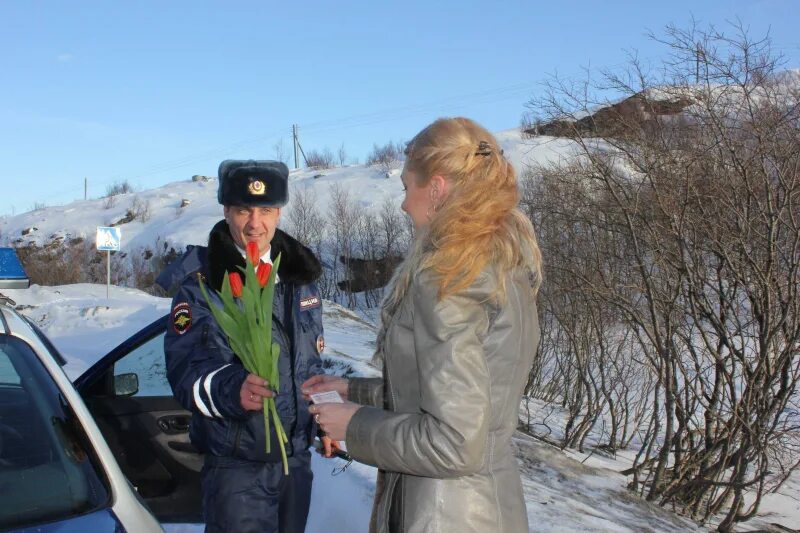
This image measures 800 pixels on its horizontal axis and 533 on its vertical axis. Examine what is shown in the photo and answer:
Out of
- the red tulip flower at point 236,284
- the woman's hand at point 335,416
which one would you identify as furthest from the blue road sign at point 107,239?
the woman's hand at point 335,416

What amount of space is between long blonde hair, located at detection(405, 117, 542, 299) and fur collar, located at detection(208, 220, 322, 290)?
95cm

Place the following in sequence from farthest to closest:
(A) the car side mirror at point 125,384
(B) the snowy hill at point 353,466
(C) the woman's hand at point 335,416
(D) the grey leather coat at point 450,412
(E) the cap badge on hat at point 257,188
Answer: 1. (B) the snowy hill at point 353,466
2. (A) the car side mirror at point 125,384
3. (E) the cap badge on hat at point 257,188
4. (C) the woman's hand at point 335,416
5. (D) the grey leather coat at point 450,412

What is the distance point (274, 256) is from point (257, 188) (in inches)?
11.4

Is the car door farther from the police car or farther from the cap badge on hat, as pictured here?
the cap badge on hat

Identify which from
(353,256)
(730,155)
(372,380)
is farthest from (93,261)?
(372,380)

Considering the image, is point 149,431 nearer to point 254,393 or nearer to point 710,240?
point 254,393

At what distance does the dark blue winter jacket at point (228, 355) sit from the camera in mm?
2348

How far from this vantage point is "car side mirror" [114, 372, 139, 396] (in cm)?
326

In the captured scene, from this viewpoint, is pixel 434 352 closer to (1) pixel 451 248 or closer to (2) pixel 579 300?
(1) pixel 451 248

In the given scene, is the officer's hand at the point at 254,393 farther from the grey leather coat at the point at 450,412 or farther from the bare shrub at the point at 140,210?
the bare shrub at the point at 140,210

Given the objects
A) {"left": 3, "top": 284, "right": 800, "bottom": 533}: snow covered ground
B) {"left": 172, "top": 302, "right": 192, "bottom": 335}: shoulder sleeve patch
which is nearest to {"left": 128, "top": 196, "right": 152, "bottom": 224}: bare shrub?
{"left": 3, "top": 284, "right": 800, "bottom": 533}: snow covered ground

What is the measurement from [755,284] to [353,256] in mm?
24736

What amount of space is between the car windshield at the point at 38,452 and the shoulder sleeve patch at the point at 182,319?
448 millimetres

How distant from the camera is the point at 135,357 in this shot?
368cm
